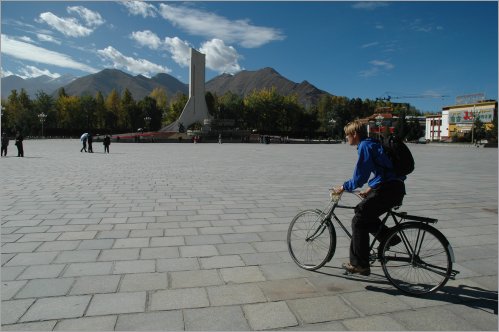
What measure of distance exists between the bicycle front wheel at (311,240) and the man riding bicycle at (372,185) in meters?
0.49

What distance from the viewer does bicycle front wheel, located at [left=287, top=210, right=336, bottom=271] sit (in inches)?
182

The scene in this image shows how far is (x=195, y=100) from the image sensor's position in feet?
243

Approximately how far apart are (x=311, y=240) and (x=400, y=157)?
5.11 feet

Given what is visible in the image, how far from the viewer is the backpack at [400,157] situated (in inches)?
155

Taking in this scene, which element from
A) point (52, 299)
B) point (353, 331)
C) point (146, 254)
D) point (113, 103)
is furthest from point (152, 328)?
point (113, 103)

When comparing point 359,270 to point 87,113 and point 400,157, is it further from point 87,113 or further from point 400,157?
point 87,113

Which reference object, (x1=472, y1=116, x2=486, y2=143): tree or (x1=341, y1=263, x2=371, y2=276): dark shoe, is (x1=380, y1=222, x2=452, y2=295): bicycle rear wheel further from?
(x1=472, y1=116, x2=486, y2=143): tree

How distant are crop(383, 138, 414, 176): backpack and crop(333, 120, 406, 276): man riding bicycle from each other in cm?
5

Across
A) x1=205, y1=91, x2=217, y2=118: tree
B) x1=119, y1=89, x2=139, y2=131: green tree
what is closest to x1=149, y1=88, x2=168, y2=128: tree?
x1=119, y1=89, x2=139, y2=131: green tree

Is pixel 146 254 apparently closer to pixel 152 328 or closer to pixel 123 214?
pixel 152 328

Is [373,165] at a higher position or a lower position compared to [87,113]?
lower

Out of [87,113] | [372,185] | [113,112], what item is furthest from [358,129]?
[113,112]

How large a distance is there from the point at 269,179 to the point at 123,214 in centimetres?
690

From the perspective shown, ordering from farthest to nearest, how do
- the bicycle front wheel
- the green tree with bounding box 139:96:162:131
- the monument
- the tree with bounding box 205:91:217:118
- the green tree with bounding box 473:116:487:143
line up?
the tree with bounding box 205:91:217:118, the green tree with bounding box 139:96:162:131, the green tree with bounding box 473:116:487:143, the monument, the bicycle front wheel
